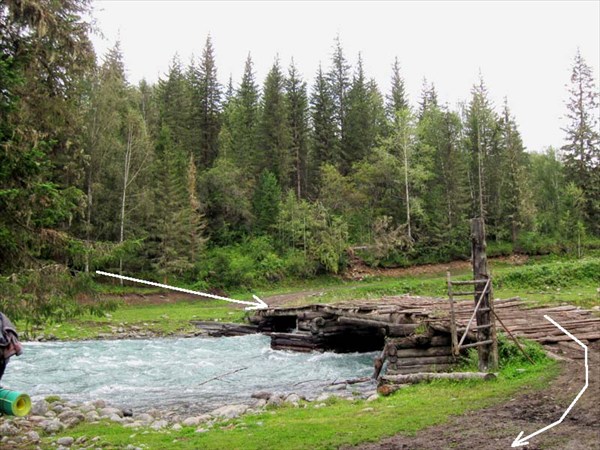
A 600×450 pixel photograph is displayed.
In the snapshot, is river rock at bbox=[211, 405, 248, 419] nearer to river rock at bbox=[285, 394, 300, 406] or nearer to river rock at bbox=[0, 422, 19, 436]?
river rock at bbox=[285, 394, 300, 406]

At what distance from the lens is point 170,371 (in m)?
17.5

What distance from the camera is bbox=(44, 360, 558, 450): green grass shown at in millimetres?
8047

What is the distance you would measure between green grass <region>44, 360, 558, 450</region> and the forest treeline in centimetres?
1950

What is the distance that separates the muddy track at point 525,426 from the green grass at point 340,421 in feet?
0.90

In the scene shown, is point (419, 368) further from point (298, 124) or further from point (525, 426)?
point (298, 124)

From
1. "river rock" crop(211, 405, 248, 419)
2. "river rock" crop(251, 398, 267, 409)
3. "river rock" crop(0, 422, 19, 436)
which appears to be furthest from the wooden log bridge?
"river rock" crop(0, 422, 19, 436)

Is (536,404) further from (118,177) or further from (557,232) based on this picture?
(557,232)

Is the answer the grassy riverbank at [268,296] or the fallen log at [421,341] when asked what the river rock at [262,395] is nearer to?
the fallen log at [421,341]

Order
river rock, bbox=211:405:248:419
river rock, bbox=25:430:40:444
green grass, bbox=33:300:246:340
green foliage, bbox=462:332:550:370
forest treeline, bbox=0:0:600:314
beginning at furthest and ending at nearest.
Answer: forest treeline, bbox=0:0:600:314, green grass, bbox=33:300:246:340, green foliage, bbox=462:332:550:370, river rock, bbox=211:405:248:419, river rock, bbox=25:430:40:444

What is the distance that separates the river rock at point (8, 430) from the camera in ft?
29.2

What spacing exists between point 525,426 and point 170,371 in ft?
40.4

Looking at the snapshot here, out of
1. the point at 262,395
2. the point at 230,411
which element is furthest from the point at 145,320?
the point at 230,411

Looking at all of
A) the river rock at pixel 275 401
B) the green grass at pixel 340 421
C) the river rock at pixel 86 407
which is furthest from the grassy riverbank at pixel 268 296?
the river rock at pixel 86 407

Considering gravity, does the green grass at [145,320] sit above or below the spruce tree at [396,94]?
below
